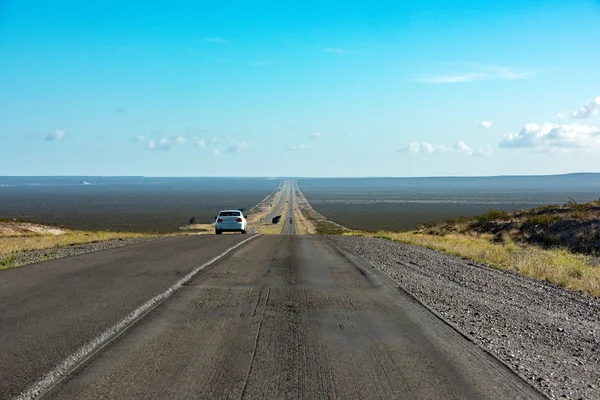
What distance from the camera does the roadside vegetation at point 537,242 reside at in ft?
49.3

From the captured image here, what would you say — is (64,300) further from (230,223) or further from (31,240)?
(230,223)

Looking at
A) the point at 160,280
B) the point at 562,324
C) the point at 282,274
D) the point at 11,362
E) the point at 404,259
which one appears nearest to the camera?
the point at 11,362

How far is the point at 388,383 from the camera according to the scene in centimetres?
548

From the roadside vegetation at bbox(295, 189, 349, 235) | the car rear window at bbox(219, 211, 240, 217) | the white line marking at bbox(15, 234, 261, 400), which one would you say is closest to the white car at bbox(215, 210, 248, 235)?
the car rear window at bbox(219, 211, 240, 217)

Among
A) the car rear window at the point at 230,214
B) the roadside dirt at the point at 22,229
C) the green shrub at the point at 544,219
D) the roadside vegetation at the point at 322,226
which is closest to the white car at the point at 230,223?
the car rear window at the point at 230,214

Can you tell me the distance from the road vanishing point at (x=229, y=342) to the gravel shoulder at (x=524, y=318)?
0.37m

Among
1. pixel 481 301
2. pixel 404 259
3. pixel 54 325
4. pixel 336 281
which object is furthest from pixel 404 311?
pixel 404 259

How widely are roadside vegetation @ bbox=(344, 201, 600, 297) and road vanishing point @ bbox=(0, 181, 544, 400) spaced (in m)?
5.96

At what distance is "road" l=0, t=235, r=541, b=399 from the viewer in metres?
5.30

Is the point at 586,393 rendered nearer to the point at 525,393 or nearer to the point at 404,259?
the point at 525,393

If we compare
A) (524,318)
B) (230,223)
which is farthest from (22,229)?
(524,318)

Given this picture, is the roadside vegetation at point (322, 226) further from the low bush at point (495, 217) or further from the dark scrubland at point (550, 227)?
the dark scrubland at point (550, 227)

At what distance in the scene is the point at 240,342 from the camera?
678 centimetres

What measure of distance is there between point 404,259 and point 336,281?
20.7ft
